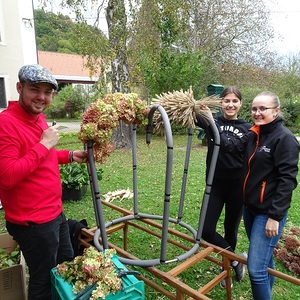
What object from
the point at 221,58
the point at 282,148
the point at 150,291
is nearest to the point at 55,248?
the point at 150,291

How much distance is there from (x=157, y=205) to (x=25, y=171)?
11.0ft

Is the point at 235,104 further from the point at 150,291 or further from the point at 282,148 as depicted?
the point at 150,291

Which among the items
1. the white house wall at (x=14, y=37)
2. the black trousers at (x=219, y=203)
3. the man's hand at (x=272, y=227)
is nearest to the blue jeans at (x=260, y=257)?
the man's hand at (x=272, y=227)

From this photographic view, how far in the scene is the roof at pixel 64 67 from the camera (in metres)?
24.6

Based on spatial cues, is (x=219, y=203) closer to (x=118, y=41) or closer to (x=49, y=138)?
(x=49, y=138)

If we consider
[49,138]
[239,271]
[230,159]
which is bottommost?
[239,271]

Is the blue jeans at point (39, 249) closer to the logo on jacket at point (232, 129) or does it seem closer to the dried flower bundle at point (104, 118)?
the dried flower bundle at point (104, 118)

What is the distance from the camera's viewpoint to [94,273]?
1.45m

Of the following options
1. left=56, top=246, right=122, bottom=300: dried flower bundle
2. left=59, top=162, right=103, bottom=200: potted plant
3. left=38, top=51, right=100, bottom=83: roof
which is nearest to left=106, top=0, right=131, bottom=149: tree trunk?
left=59, top=162, right=103, bottom=200: potted plant

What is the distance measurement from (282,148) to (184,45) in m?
11.9

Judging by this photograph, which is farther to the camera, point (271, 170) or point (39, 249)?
point (271, 170)

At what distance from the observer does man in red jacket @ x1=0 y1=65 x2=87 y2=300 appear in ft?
4.82

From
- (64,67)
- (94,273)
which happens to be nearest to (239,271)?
(94,273)

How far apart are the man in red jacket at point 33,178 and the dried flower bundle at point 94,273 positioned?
211 mm
